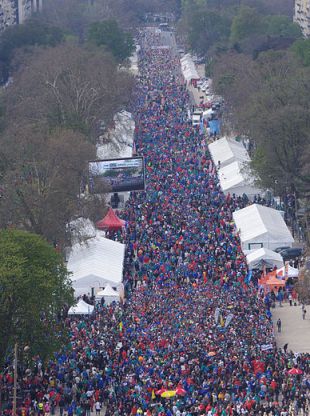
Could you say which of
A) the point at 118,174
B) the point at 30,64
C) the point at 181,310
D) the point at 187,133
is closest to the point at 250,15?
the point at 30,64

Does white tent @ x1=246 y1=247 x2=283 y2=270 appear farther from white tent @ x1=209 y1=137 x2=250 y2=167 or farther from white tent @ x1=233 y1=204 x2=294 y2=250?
white tent @ x1=209 y1=137 x2=250 y2=167

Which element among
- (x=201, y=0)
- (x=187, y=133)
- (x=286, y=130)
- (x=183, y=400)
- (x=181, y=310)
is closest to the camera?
(x=183, y=400)

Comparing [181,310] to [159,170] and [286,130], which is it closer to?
[286,130]

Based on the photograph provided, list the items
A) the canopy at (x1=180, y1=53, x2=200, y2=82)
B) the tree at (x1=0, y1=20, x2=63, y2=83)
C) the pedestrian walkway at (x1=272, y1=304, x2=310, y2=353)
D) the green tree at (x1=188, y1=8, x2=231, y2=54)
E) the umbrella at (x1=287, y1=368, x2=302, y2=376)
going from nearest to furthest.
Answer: the umbrella at (x1=287, y1=368, x2=302, y2=376)
the pedestrian walkway at (x1=272, y1=304, x2=310, y2=353)
the tree at (x1=0, y1=20, x2=63, y2=83)
the canopy at (x1=180, y1=53, x2=200, y2=82)
the green tree at (x1=188, y1=8, x2=231, y2=54)

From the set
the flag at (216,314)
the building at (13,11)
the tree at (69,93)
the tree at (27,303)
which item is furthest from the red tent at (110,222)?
the building at (13,11)

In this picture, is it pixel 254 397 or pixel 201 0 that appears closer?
pixel 254 397

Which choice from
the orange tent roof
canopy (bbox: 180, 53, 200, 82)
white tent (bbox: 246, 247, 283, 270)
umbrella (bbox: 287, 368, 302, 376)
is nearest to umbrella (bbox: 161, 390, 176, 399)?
umbrella (bbox: 287, 368, 302, 376)

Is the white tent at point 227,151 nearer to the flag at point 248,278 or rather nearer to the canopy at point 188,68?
the flag at point 248,278
